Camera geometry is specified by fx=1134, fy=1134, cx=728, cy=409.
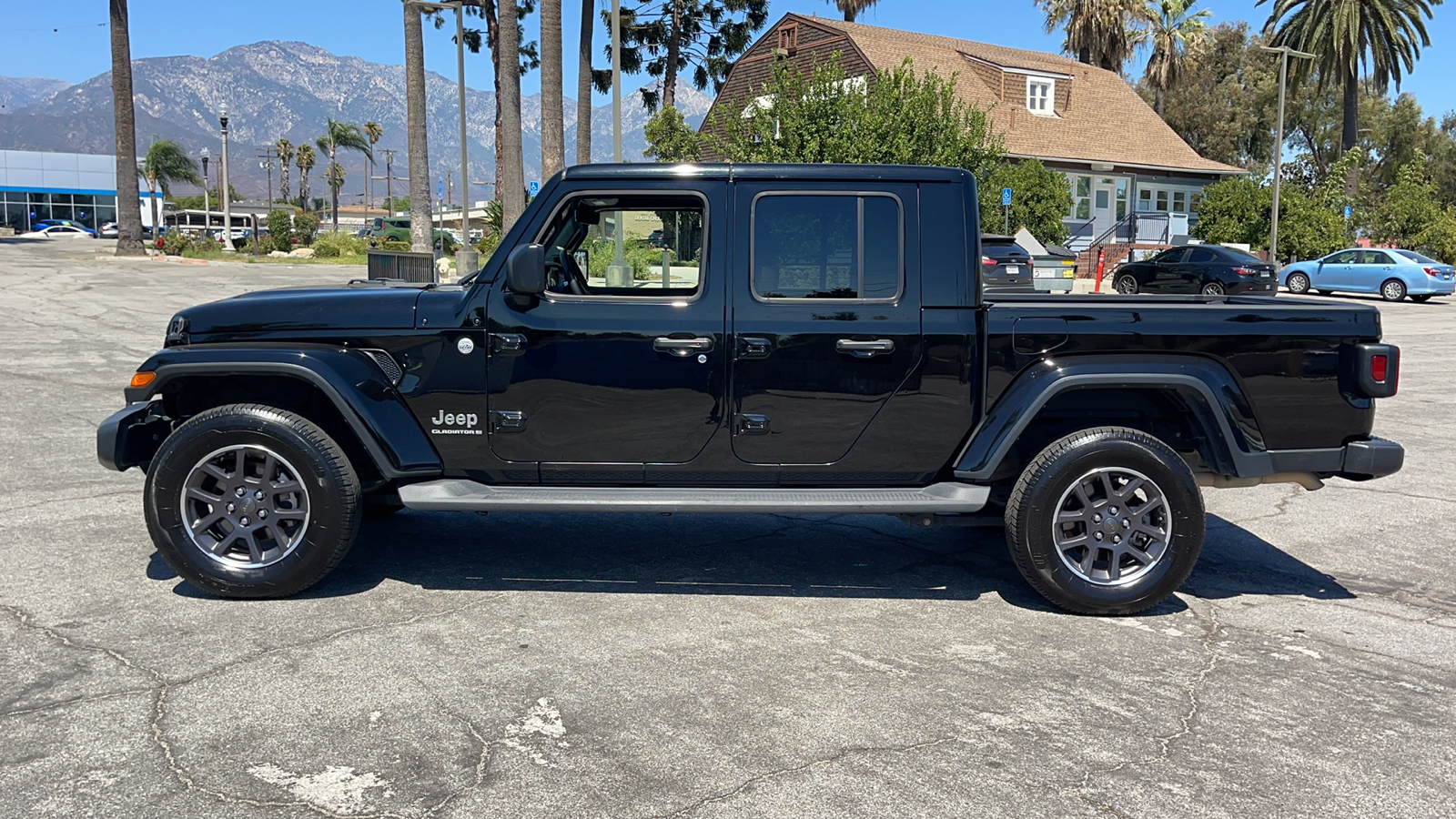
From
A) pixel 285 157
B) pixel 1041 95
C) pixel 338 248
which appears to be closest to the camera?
pixel 338 248

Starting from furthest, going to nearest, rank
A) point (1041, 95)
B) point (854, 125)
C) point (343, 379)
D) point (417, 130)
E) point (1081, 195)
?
point (1041, 95), point (1081, 195), point (417, 130), point (854, 125), point (343, 379)

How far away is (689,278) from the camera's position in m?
5.27

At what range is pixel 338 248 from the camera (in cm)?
4225

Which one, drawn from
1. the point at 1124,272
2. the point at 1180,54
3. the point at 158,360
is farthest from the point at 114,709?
the point at 1180,54

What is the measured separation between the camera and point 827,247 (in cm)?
526

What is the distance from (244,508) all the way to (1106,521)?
3.92 metres

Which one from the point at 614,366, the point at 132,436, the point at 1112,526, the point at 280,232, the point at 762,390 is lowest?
the point at 1112,526

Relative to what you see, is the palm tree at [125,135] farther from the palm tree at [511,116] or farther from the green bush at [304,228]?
the palm tree at [511,116]

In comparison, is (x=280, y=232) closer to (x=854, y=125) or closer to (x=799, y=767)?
(x=854, y=125)

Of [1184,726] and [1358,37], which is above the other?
[1358,37]

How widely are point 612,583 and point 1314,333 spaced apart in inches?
137

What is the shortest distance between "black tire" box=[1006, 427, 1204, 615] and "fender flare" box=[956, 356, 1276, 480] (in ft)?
0.72

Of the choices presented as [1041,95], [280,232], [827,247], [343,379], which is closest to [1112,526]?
[827,247]

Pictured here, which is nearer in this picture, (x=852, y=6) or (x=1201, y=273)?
(x=1201, y=273)
